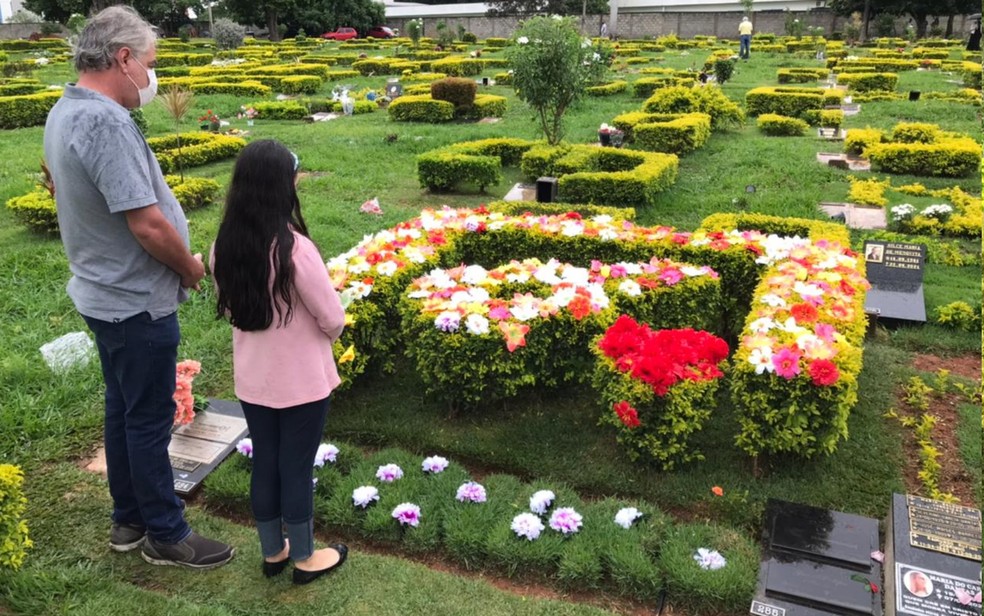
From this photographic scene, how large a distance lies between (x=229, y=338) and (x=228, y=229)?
10.9 feet

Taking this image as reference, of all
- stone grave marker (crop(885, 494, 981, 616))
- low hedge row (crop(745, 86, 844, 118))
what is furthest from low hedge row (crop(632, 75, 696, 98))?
stone grave marker (crop(885, 494, 981, 616))

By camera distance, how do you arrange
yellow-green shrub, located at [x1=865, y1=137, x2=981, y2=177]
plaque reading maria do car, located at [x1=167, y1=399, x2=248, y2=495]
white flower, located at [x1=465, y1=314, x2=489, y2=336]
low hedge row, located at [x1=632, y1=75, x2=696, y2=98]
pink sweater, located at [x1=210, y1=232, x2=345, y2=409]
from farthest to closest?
low hedge row, located at [x1=632, y1=75, x2=696, y2=98] → yellow-green shrub, located at [x1=865, y1=137, x2=981, y2=177] → white flower, located at [x1=465, y1=314, x2=489, y2=336] → plaque reading maria do car, located at [x1=167, y1=399, x2=248, y2=495] → pink sweater, located at [x1=210, y1=232, x2=345, y2=409]

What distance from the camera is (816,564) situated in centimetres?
307

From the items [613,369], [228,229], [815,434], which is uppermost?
[228,229]

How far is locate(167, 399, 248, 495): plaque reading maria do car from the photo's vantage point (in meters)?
3.86

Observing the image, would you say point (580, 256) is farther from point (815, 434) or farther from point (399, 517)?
point (399, 517)

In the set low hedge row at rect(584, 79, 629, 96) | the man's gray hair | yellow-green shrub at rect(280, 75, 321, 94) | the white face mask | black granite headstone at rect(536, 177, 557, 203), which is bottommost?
black granite headstone at rect(536, 177, 557, 203)

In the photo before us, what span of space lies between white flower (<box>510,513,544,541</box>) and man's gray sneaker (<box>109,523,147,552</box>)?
1.76 m

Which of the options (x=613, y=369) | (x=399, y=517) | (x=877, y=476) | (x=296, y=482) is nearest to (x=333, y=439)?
(x=399, y=517)

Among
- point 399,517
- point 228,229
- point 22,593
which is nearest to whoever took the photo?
point 228,229

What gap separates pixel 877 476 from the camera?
3875 millimetres

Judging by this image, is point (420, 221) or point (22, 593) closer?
point (22, 593)

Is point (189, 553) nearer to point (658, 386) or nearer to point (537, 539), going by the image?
point (537, 539)

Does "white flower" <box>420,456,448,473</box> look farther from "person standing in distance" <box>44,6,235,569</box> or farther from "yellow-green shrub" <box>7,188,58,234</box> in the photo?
"yellow-green shrub" <box>7,188,58,234</box>
